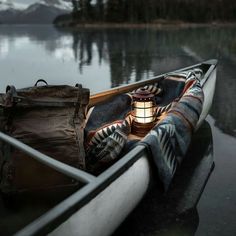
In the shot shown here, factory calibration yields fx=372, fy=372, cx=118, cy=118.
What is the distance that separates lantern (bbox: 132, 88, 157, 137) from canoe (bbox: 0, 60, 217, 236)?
38.2 inches

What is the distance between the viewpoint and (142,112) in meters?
4.18

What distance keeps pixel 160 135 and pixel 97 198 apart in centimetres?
122

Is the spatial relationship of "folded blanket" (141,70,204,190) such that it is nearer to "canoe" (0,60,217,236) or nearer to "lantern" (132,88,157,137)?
"canoe" (0,60,217,236)

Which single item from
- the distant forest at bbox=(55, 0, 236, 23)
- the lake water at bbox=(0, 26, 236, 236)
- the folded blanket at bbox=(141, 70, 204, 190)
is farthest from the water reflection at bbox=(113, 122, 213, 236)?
the distant forest at bbox=(55, 0, 236, 23)

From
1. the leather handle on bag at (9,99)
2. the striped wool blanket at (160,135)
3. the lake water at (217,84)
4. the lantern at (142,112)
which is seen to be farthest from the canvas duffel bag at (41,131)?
the lake water at (217,84)

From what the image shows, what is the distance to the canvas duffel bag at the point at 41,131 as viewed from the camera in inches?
132

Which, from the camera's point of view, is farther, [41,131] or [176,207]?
[176,207]

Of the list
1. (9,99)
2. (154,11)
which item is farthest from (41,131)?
(154,11)

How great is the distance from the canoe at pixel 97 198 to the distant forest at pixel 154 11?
77.4 meters

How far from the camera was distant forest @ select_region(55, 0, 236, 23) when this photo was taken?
262 feet

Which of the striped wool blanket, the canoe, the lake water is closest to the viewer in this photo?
the canoe

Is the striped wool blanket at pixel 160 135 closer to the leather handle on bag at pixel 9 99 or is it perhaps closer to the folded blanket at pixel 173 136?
the folded blanket at pixel 173 136

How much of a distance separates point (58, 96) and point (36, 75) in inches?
360

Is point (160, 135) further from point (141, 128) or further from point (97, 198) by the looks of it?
point (97, 198)
